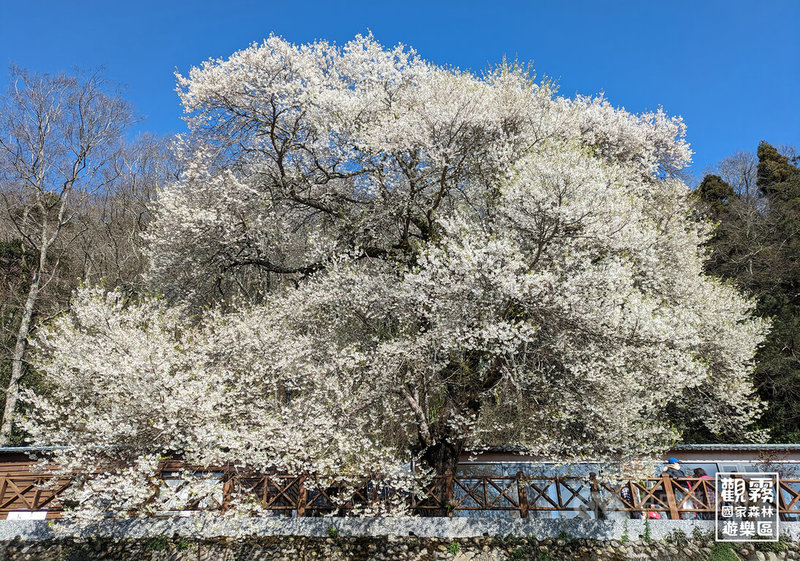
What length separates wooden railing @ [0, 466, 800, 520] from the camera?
9773 mm

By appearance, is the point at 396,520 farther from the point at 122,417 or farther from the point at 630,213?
the point at 630,213

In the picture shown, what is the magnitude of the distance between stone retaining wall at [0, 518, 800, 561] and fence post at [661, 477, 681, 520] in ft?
0.78

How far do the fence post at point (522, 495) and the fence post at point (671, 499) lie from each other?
9.58 ft

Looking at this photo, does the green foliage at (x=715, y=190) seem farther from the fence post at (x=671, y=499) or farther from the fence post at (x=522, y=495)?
the fence post at (x=522, y=495)

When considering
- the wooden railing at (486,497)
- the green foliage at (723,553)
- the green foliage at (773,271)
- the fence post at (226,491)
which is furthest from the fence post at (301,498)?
the green foliage at (773,271)

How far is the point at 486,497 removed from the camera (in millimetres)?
10422

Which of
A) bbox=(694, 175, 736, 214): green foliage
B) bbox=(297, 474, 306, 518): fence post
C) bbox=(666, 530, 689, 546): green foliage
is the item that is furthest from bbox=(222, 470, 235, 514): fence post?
bbox=(694, 175, 736, 214): green foliage

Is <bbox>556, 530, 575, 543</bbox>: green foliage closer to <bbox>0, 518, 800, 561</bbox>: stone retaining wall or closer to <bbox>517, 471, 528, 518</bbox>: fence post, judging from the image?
<bbox>0, 518, 800, 561</bbox>: stone retaining wall

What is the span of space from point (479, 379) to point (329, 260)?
4.83 meters

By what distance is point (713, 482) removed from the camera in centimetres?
1011

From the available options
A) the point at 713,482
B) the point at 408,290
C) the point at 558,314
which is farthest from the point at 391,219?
the point at 713,482

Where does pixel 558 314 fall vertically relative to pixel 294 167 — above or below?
below

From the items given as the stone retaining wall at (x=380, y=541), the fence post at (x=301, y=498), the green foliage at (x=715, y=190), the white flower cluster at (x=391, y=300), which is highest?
the green foliage at (x=715, y=190)

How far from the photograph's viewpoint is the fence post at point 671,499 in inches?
384
